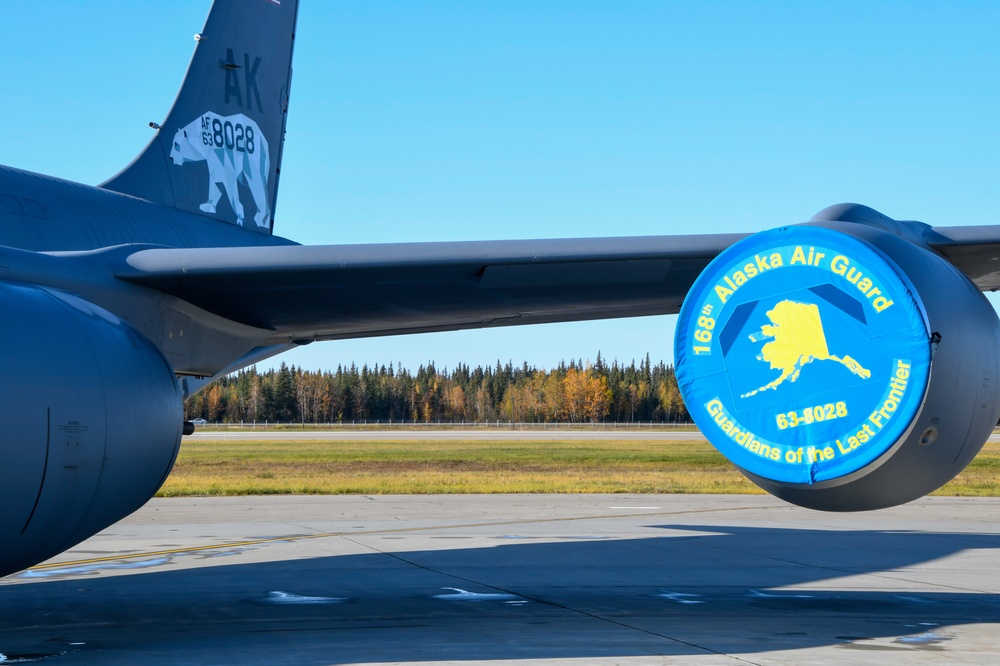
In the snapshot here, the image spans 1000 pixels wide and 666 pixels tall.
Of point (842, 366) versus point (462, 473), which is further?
point (462, 473)

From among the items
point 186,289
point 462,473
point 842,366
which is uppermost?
point 186,289

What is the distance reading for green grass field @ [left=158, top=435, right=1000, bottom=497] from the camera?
2656 centimetres

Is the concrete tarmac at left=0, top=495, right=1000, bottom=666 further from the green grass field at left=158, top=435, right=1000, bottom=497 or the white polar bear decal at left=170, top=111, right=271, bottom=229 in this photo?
the green grass field at left=158, top=435, right=1000, bottom=497

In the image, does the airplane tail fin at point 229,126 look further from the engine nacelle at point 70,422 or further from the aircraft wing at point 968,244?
the aircraft wing at point 968,244

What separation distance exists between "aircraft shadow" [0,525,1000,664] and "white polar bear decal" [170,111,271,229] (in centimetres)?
417

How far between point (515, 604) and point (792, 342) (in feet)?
17.5

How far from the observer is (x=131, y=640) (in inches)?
313

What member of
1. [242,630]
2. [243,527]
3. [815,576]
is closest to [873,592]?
[815,576]

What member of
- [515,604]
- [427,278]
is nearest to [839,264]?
[427,278]

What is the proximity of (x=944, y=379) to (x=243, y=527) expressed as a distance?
46.2 feet

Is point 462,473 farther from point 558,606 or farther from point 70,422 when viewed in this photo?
point 70,422

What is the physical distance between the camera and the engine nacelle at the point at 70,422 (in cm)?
554

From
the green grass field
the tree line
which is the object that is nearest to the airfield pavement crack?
the green grass field

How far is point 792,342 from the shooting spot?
5.36 m
